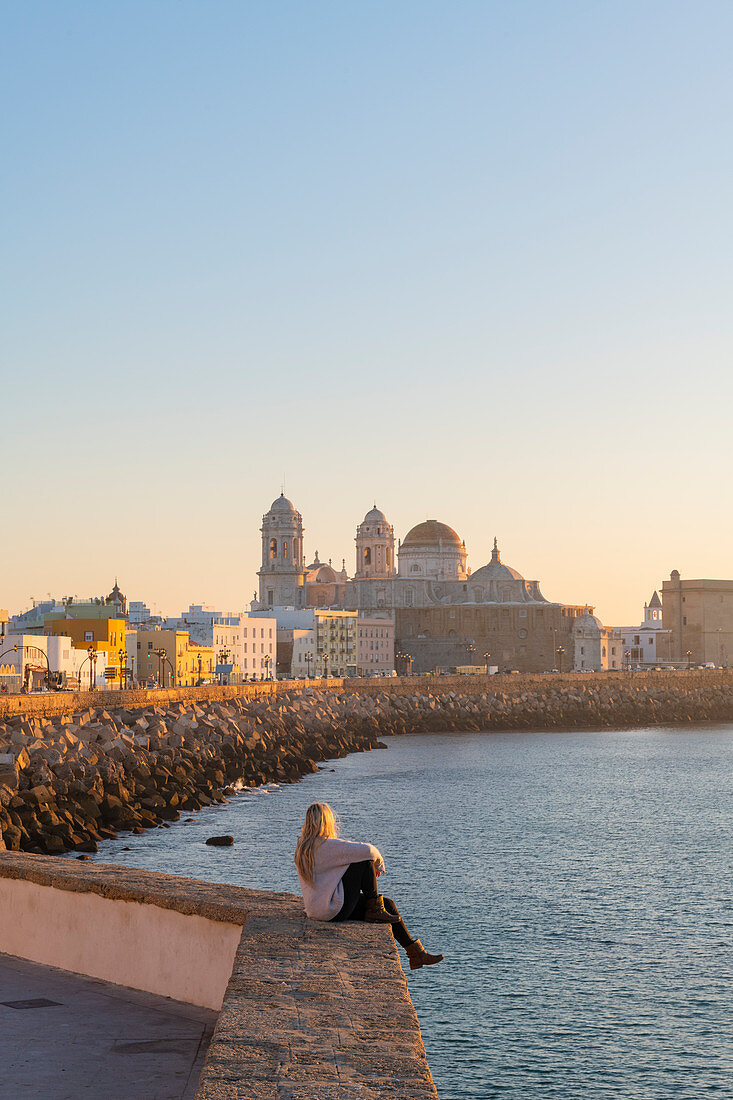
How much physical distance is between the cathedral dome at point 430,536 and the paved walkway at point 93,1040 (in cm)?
12811

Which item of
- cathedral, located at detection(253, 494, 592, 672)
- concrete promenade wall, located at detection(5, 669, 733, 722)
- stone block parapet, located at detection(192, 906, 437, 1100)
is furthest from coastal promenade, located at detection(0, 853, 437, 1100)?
cathedral, located at detection(253, 494, 592, 672)

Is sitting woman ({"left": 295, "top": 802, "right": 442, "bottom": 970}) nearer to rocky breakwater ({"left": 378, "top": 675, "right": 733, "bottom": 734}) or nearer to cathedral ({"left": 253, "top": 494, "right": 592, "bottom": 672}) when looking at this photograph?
rocky breakwater ({"left": 378, "top": 675, "right": 733, "bottom": 734})

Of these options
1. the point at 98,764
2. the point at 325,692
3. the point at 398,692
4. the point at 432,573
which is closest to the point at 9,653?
the point at 325,692

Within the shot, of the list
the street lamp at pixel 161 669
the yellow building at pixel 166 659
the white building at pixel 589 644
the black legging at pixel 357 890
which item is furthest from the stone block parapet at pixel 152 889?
the white building at pixel 589 644

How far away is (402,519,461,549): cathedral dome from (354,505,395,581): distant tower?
165 inches

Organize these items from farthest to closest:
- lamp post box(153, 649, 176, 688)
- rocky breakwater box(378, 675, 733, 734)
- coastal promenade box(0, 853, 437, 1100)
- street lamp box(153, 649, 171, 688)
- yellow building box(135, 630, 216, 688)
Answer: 1. yellow building box(135, 630, 216, 688)
2. lamp post box(153, 649, 176, 688)
3. street lamp box(153, 649, 171, 688)
4. rocky breakwater box(378, 675, 733, 734)
5. coastal promenade box(0, 853, 437, 1100)

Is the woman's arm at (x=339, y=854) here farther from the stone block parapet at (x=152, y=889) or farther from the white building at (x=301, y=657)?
the white building at (x=301, y=657)

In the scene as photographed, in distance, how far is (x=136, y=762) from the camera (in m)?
30.2

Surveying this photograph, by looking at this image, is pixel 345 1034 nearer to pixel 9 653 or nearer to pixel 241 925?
pixel 241 925

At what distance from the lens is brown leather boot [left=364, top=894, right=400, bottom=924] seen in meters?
6.70

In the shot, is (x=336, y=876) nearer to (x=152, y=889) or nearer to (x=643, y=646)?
(x=152, y=889)

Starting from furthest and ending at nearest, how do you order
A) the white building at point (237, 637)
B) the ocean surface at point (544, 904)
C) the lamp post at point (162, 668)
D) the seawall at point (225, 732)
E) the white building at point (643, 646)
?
the white building at point (643, 646), the white building at point (237, 637), the lamp post at point (162, 668), the seawall at point (225, 732), the ocean surface at point (544, 904)

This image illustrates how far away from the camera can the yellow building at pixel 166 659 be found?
81875mm

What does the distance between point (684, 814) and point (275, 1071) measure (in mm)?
29785
